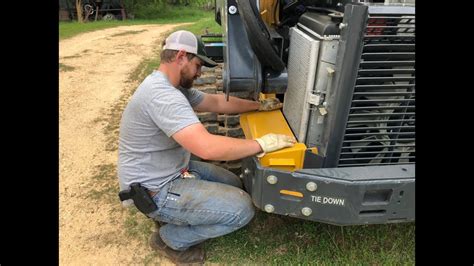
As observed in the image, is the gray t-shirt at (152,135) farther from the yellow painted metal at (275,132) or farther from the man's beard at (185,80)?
the yellow painted metal at (275,132)

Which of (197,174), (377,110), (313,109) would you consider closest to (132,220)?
(197,174)

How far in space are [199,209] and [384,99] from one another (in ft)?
4.50

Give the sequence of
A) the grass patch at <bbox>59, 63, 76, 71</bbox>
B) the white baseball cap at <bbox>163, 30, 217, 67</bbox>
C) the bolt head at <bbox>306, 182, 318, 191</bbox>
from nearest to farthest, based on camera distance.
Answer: the bolt head at <bbox>306, 182, 318, 191</bbox>, the white baseball cap at <bbox>163, 30, 217, 67</bbox>, the grass patch at <bbox>59, 63, 76, 71</bbox>

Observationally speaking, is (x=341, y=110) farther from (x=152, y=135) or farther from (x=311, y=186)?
(x=152, y=135)

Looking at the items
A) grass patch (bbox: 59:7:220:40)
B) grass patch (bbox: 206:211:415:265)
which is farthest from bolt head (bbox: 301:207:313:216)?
grass patch (bbox: 59:7:220:40)

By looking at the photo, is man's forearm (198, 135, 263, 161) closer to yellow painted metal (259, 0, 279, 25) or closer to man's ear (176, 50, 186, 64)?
man's ear (176, 50, 186, 64)

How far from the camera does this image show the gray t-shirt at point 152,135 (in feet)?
8.36

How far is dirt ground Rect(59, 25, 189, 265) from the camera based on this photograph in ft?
10.1

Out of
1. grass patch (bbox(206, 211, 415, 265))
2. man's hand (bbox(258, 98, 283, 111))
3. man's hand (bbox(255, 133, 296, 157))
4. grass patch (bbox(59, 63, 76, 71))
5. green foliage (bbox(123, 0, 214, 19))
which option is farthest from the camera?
green foliage (bbox(123, 0, 214, 19))

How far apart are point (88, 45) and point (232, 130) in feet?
29.2

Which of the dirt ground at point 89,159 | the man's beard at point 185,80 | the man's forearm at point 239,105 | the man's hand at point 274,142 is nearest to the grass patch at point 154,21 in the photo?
the dirt ground at point 89,159

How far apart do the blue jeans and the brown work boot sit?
0.08 m

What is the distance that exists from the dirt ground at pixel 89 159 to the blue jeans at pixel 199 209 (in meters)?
0.34
